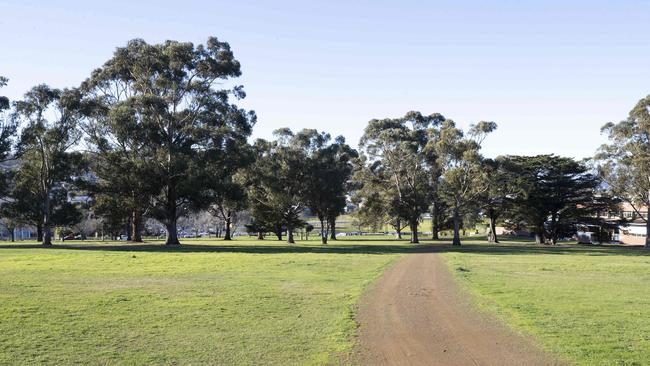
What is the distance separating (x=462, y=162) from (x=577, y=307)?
166 ft

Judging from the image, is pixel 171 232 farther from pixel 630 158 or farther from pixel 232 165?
pixel 630 158

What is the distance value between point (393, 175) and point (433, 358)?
64.6m

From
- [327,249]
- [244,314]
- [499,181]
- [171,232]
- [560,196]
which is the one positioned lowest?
[327,249]

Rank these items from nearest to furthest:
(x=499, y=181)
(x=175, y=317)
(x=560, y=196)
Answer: (x=175, y=317), (x=499, y=181), (x=560, y=196)

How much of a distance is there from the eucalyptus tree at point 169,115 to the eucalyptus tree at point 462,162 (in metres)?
24.3

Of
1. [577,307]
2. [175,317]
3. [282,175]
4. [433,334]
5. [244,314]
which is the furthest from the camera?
[282,175]

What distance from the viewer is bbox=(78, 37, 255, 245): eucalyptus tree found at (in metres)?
55.5

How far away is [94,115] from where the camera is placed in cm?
6041

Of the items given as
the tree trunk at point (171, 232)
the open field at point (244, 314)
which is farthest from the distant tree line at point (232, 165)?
the open field at point (244, 314)

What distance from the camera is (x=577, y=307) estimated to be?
16734 mm

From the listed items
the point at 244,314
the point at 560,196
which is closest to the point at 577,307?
the point at 244,314

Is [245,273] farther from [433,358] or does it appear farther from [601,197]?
[601,197]

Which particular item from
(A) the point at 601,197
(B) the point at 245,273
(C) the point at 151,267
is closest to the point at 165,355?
(B) the point at 245,273

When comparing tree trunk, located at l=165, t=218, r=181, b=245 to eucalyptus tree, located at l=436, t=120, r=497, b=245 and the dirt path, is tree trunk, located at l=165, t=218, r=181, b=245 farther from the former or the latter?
the dirt path
